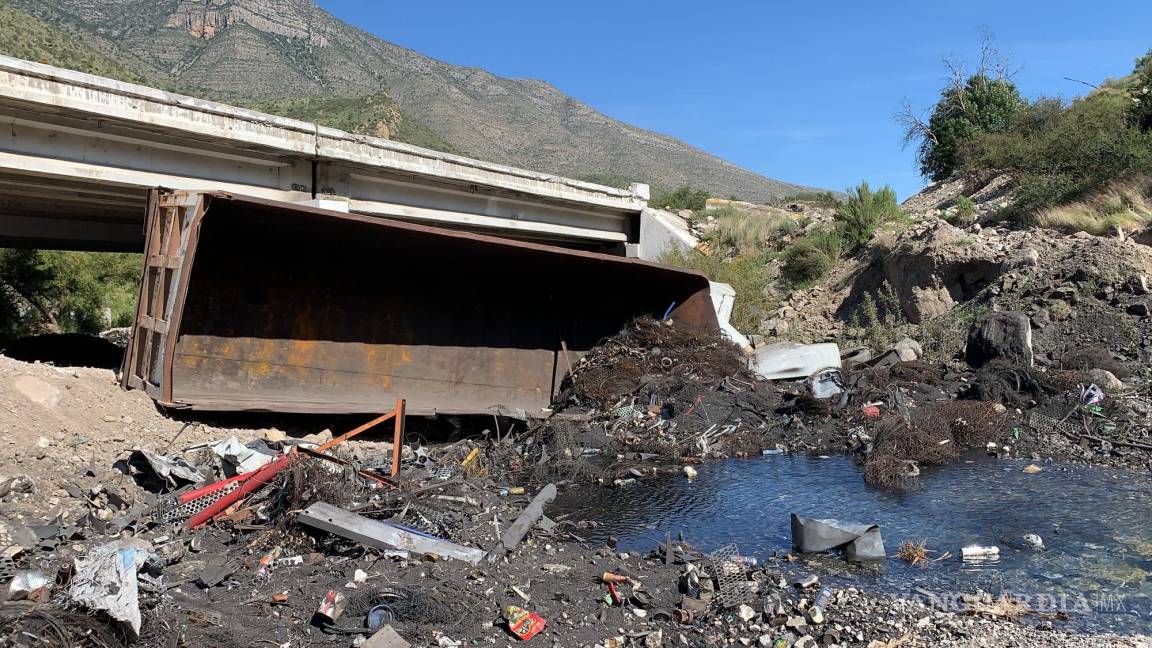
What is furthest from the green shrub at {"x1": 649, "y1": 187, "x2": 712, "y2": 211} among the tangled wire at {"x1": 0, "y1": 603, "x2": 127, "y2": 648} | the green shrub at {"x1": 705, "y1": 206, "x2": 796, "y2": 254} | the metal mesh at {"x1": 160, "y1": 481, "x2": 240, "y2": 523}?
the tangled wire at {"x1": 0, "y1": 603, "x2": 127, "y2": 648}

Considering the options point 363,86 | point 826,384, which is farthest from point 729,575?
point 363,86

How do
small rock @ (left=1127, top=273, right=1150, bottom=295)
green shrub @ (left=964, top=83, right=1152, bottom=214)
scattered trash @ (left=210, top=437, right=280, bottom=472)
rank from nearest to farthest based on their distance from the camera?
1. scattered trash @ (left=210, top=437, right=280, bottom=472)
2. small rock @ (left=1127, top=273, right=1150, bottom=295)
3. green shrub @ (left=964, top=83, right=1152, bottom=214)

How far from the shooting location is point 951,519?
5.68 meters

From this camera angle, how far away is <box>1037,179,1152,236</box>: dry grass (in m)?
13.0

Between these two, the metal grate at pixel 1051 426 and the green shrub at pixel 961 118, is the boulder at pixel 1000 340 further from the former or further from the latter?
the green shrub at pixel 961 118

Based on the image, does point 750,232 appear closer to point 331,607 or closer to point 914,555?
point 914,555

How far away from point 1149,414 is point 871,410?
2686mm

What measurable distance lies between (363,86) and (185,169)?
1990 inches

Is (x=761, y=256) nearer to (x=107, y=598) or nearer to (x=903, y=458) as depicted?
(x=903, y=458)

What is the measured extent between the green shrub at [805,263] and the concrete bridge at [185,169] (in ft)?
18.4

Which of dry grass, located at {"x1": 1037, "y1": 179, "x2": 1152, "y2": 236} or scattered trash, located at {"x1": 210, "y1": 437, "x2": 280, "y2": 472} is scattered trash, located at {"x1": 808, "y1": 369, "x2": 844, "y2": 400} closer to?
scattered trash, located at {"x1": 210, "y1": 437, "x2": 280, "y2": 472}

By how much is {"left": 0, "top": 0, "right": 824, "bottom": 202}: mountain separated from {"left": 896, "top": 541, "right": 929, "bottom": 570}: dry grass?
3301cm

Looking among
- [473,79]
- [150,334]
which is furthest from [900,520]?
[473,79]

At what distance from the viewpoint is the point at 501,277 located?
29.3ft
